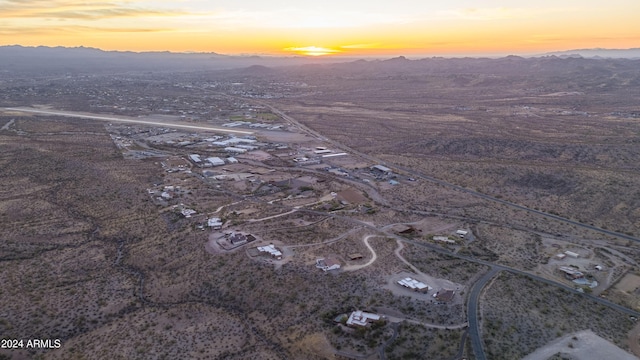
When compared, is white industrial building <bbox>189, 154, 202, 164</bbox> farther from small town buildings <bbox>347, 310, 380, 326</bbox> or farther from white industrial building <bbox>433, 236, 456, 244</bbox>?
small town buildings <bbox>347, 310, 380, 326</bbox>

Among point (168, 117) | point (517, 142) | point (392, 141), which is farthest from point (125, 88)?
point (517, 142)

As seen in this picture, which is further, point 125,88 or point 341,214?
point 125,88

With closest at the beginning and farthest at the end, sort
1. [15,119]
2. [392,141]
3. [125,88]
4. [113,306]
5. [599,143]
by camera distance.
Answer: [113,306]
[599,143]
[392,141]
[15,119]
[125,88]

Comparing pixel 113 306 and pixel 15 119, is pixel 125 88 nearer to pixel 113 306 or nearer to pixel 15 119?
pixel 15 119

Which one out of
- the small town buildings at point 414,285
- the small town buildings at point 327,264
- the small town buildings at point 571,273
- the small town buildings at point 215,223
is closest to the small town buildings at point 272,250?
the small town buildings at point 327,264

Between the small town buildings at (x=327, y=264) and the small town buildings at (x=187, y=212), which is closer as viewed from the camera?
the small town buildings at (x=327, y=264)

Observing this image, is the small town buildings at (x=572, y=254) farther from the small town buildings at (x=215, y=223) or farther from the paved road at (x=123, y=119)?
the paved road at (x=123, y=119)

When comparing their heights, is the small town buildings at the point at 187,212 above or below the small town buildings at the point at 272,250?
below
